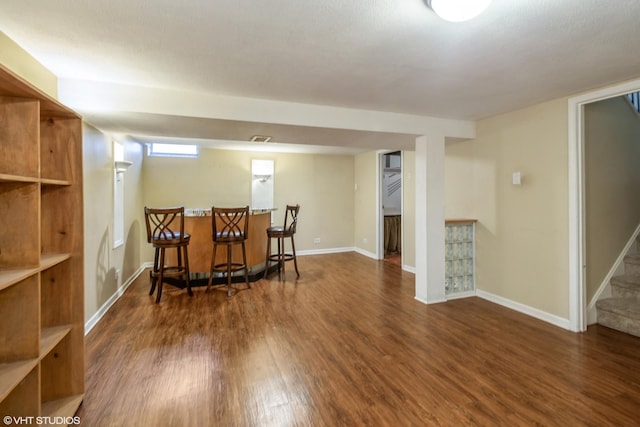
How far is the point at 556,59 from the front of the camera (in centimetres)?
209

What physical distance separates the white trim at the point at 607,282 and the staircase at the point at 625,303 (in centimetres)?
3

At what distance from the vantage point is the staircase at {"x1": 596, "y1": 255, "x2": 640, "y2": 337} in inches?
109

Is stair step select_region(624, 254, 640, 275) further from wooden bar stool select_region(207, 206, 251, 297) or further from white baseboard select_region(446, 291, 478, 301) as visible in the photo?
wooden bar stool select_region(207, 206, 251, 297)

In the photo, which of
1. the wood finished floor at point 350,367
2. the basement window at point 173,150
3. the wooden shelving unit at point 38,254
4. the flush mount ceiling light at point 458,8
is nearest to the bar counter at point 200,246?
the wood finished floor at point 350,367

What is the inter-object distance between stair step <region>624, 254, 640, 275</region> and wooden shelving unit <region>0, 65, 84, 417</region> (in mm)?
4702

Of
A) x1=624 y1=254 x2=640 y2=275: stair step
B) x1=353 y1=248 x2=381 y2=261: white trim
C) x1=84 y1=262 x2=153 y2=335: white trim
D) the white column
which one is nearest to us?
x1=84 y1=262 x2=153 y2=335: white trim

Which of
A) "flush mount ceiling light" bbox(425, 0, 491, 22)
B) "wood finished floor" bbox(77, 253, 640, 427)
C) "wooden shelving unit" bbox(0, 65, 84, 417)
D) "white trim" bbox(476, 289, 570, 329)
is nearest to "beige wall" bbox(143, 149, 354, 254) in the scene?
"wood finished floor" bbox(77, 253, 640, 427)

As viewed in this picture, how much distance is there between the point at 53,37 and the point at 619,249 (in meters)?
5.01

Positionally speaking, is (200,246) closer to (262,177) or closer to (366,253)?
(262,177)

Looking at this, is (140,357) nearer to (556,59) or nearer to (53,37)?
(53,37)

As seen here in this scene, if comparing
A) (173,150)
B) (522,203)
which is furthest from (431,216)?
(173,150)

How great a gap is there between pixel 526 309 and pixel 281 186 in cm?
464

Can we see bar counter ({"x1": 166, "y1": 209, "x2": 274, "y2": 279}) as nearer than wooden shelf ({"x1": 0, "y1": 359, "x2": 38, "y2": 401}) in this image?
No

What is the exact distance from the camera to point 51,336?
164cm
